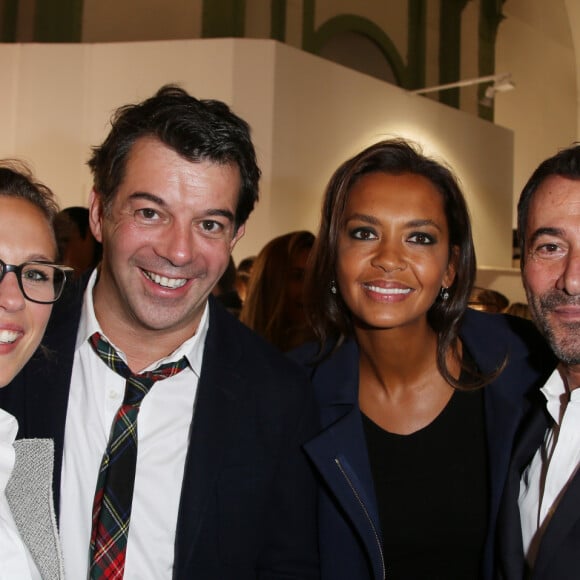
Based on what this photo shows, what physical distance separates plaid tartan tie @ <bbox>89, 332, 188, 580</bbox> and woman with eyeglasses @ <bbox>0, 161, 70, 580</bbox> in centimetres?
16

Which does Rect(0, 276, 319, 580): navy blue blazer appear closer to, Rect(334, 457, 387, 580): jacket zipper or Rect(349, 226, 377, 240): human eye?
Rect(334, 457, 387, 580): jacket zipper

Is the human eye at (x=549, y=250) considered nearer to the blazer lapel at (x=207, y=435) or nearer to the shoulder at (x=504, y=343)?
the shoulder at (x=504, y=343)

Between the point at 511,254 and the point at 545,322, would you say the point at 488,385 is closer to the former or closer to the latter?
the point at 545,322

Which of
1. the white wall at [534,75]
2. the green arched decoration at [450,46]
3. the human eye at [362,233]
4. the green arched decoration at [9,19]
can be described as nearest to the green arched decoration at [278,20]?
the green arched decoration at [9,19]

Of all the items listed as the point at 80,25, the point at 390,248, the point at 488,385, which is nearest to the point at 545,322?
the point at 488,385

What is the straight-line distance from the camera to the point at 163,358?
1941 millimetres

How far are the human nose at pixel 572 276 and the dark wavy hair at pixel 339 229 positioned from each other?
550mm

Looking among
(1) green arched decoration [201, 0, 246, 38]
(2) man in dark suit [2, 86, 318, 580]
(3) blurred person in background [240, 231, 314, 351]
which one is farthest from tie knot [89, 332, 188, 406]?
(1) green arched decoration [201, 0, 246, 38]

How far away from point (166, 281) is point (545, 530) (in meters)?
1.07

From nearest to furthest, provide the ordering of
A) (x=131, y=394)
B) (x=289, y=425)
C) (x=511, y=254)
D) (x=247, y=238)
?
(x=131, y=394)
(x=289, y=425)
(x=247, y=238)
(x=511, y=254)

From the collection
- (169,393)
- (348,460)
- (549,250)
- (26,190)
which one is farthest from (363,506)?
(26,190)

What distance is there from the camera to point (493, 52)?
12953 millimetres

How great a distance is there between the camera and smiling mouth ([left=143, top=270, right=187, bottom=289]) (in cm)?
185

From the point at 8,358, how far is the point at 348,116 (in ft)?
20.1
